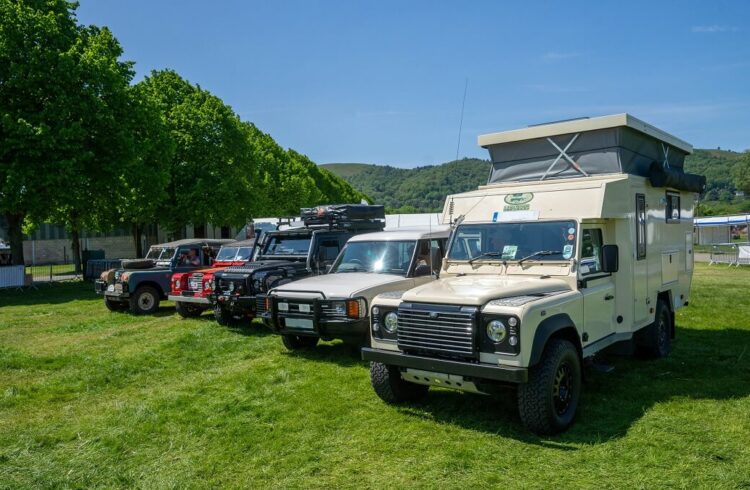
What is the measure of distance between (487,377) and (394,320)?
125 cm

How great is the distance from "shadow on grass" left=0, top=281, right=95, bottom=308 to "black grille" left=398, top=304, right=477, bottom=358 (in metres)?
15.8

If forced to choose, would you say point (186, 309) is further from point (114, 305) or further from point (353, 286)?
point (353, 286)

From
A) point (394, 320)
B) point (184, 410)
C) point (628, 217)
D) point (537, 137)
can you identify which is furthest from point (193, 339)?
point (628, 217)

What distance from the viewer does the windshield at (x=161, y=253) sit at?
15.9 m

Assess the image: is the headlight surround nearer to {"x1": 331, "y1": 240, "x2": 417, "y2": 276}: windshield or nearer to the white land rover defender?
the white land rover defender

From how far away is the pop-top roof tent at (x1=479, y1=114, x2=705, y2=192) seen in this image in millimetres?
7098

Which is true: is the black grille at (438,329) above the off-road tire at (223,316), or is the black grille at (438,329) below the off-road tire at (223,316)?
above

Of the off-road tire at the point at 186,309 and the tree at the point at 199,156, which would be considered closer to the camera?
the off-road tire at the point at 186,309

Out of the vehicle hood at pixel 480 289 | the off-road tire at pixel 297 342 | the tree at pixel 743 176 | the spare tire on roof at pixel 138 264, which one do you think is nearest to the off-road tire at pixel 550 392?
the vehicle hood at pixel 480 289

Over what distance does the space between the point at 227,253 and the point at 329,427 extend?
905 cm

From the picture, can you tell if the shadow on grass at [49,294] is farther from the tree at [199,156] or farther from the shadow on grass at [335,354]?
the shadow on grass at [335,354]

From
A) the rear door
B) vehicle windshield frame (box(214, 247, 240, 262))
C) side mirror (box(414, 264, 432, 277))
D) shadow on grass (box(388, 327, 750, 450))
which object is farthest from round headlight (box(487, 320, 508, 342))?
vehicle windshield frame (box(214, 247, 240, 262))

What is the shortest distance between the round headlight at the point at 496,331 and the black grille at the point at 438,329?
0.47ft

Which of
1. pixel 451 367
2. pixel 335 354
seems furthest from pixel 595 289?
pixel 335 354
